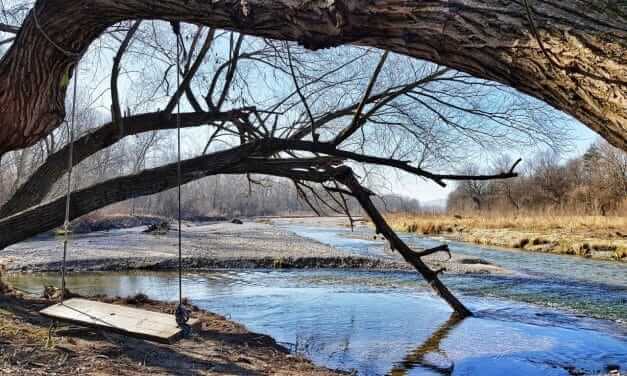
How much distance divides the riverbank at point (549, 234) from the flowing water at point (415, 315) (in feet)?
20.3

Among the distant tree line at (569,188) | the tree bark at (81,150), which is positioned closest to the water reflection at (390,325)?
the tree bark at (81,150)

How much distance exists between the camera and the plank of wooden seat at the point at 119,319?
3.66m

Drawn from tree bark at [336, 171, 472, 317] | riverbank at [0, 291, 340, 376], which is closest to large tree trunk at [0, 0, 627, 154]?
riverbank at [0, 291, 340, 376]

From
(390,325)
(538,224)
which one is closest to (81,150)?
(390,325)

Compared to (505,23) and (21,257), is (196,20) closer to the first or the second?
(505,23)

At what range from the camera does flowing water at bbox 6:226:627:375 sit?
6.11m

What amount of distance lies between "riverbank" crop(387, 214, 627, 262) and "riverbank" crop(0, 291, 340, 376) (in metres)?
14.2

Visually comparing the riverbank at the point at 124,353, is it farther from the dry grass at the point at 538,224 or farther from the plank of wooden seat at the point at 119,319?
the dry grass at the point at 538,224

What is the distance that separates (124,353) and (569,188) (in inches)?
2005

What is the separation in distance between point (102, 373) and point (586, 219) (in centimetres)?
2940

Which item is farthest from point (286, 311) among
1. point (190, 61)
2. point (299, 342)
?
point (190, 61)

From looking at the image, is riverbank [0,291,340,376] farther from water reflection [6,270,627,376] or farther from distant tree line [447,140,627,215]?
distant tree line [447,140,627,215]

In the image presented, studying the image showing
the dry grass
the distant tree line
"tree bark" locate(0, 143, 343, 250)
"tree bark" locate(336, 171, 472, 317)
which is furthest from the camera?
the distant tree line

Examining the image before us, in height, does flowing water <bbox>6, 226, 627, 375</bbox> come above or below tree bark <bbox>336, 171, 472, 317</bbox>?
below
